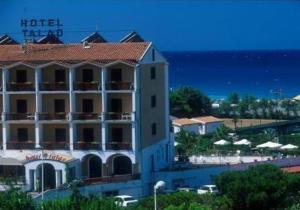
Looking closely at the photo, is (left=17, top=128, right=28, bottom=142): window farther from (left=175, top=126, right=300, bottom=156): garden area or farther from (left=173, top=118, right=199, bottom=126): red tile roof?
(left=173, top=118, right=199, bottom=126): red tile roof

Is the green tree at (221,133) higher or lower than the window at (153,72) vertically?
lower

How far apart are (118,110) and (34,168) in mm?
3989

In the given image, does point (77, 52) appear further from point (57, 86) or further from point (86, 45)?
point (57, 86)

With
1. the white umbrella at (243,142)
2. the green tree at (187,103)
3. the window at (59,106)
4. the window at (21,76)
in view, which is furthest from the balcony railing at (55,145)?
the green tree at (187,103)

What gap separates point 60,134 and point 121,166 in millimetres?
2699

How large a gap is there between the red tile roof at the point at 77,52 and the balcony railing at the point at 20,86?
91 cm

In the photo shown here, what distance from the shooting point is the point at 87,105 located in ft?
128

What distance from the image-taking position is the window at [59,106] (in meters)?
39.2

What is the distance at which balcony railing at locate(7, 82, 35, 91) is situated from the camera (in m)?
39.2

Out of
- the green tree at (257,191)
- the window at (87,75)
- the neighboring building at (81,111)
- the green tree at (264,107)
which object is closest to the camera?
the green tree at (257,191)

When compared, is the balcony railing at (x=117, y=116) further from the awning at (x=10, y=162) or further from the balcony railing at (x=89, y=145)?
the awning at (x=10, y=162)

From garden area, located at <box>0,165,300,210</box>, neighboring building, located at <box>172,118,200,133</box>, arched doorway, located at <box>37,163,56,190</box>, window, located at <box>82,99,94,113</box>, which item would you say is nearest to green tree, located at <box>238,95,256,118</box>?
neighboring building, located at <box>172,118,200,133</box>

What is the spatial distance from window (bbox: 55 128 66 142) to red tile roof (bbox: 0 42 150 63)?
2756mm

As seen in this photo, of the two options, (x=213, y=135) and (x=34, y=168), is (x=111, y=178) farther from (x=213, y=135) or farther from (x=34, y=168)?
(x=213, y=135)
